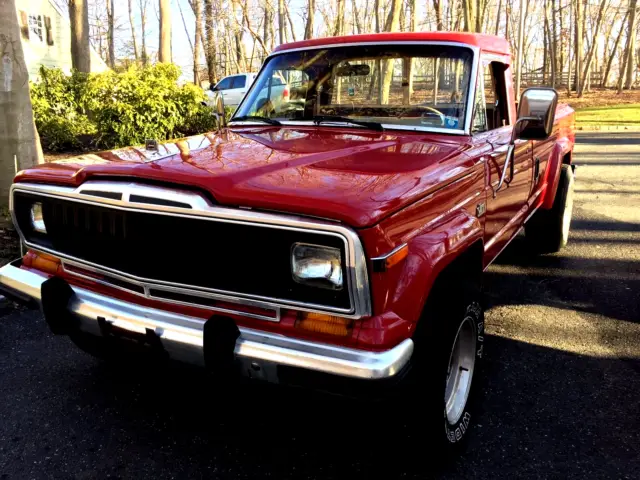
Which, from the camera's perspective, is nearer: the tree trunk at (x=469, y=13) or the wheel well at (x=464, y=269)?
the wheel well at (x=464, y=269)

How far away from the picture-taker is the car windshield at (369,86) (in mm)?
3340

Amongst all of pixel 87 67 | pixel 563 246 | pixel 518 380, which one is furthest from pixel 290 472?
pixel 87 67

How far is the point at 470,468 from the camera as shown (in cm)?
252

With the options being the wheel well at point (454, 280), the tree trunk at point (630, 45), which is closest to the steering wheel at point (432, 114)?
the wheel well at point (454, 280)

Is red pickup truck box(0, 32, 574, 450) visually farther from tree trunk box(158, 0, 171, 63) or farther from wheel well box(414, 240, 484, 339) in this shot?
tree trunk box(158, 0, 171, 63)

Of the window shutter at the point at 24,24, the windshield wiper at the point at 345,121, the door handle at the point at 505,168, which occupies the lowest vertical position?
the door handle at the point at 505,168

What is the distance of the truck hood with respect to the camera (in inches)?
78.1

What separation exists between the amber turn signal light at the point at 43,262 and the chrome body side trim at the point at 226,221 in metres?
0.32

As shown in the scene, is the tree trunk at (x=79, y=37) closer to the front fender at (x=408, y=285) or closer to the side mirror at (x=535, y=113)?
the side mirror at (x=535, y=113)

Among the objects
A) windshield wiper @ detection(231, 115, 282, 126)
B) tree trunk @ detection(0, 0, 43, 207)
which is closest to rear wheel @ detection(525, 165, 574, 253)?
windshield wiper @ detection(231, 115, 282, 126)

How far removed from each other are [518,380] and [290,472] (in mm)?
1539

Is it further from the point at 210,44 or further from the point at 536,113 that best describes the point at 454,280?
the point at 210,44

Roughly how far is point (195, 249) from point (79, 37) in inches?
565

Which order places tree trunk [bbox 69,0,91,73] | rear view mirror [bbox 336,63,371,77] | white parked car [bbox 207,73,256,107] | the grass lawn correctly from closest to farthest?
rear view mirror [bbox 336,63,371,77] < tree trunk [bbox 69,0,91,73] < the grass lawn < white parked car [bbox 207,73,256,107]
